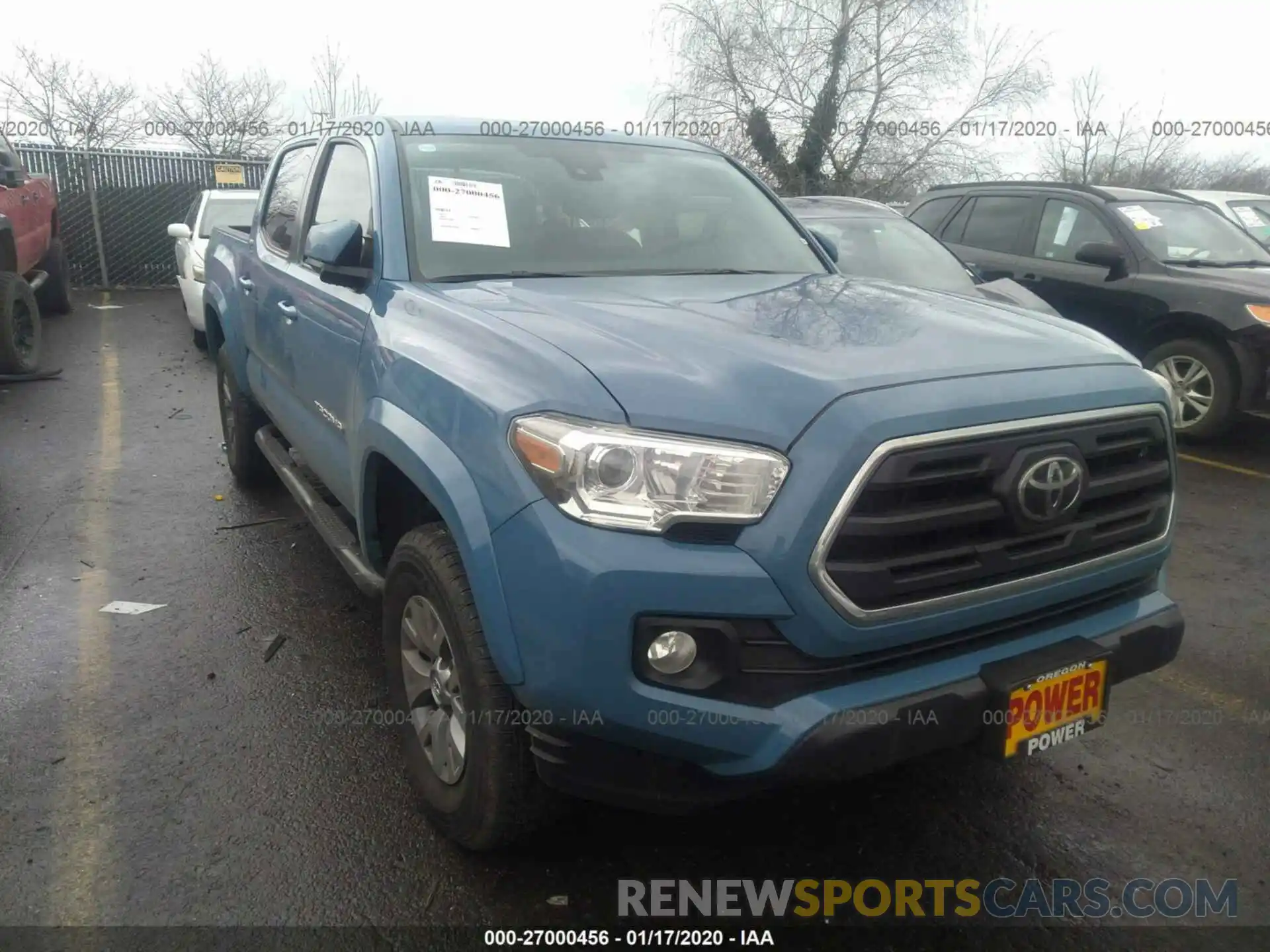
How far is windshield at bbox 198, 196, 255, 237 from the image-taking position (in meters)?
10.2

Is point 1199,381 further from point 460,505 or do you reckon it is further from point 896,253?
point 460,505

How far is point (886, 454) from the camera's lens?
200 centimetres

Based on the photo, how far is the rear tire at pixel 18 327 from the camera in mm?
7855

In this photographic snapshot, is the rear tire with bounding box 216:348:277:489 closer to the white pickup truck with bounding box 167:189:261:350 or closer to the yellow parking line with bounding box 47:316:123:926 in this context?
the yellow parking line with bounding box 47:316:123:926

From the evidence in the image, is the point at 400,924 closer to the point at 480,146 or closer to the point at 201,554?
the point at 480,146

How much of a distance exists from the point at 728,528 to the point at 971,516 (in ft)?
1.82

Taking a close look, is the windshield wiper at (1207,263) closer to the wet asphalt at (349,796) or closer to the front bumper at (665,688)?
the wet asphalt at (349,796)

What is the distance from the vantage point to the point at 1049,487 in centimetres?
219

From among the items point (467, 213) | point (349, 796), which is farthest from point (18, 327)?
point (349, 796)

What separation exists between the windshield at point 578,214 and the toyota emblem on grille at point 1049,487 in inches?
59.9

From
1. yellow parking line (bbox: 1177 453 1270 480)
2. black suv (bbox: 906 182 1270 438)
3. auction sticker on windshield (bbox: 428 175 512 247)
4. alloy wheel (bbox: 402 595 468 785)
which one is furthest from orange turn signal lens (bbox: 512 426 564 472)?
black suv (bbox: 906 182 1270 438)

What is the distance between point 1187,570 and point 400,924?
403cm

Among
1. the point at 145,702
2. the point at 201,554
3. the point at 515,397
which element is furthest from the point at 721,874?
the point at 201,554

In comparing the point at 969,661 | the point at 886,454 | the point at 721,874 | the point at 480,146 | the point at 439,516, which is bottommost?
the point at 721,874
